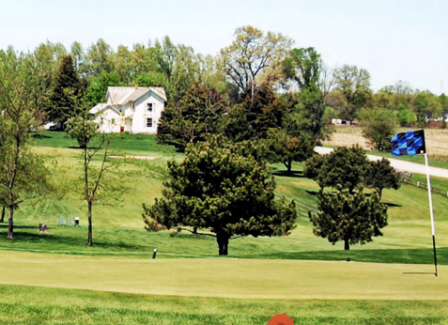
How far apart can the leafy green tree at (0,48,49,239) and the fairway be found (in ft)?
75.8

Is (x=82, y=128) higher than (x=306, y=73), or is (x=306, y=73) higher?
(x=306, y=73)

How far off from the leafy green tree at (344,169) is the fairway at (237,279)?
60300mm

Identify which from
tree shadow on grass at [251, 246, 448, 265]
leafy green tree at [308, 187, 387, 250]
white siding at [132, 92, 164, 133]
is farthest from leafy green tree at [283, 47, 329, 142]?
tree shadow on grass at [251, 246, 448, 265]

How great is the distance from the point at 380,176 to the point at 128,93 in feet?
240

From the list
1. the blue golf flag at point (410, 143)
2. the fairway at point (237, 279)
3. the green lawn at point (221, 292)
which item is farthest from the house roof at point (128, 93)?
the fairway at point (237, 279)

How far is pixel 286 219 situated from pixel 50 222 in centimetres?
2114

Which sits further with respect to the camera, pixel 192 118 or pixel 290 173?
pixel 192 118

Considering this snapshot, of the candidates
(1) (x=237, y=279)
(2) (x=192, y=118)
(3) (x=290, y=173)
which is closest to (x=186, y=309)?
(1) (x=237, y=279)

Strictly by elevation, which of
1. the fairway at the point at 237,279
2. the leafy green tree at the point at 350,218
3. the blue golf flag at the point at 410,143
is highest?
the blue golf flag at the point at 410,143

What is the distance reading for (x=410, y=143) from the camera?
2683cm

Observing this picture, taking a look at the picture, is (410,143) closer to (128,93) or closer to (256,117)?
(256,117)

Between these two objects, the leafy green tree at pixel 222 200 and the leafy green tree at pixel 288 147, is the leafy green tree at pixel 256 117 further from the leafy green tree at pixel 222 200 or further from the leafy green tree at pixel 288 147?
the leafy green tree at pixel 222 200

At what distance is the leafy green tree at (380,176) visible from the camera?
286ft

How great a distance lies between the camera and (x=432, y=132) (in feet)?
527
